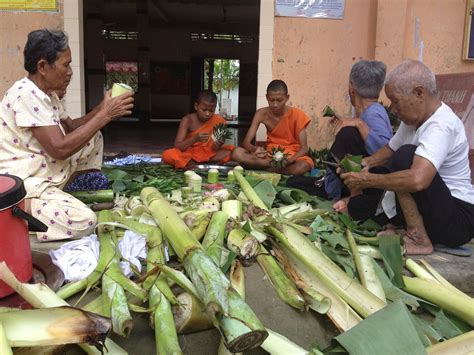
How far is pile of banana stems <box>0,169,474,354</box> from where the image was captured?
180cm

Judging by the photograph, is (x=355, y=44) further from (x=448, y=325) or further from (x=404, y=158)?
(x=448, y=325)

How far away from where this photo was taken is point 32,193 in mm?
2832

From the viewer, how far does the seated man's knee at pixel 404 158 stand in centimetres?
288

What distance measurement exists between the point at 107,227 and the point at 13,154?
771 millimetres

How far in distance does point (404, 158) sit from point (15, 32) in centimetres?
527

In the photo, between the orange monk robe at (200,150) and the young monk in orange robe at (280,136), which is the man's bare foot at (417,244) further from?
the orange monk robe at (200,150)

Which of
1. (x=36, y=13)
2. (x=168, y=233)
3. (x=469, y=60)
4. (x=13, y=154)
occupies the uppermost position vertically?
(x=36, y=13)

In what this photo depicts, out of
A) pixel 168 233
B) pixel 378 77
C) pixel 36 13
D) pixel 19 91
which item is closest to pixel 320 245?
pixel 168 233

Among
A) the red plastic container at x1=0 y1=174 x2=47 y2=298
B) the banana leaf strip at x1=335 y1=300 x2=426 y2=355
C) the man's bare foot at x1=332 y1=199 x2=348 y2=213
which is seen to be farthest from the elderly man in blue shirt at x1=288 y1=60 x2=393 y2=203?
the red plastic container at x1=0 y1=174 x2=47 y2=298

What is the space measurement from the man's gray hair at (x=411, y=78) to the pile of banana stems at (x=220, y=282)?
3.13 ft

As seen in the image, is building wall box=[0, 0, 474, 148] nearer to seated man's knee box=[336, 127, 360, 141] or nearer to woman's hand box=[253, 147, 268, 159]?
woman's hand box=[253, 147, 268, 159]

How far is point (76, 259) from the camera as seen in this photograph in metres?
2.43

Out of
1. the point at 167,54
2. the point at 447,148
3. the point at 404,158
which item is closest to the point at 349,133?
the point at 404,158

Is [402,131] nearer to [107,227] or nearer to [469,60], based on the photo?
[107,227]
